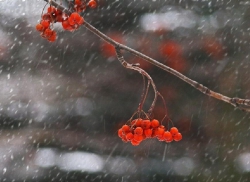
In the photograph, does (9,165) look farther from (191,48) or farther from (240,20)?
(240,20)

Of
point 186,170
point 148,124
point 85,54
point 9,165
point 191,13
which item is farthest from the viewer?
point 9,165

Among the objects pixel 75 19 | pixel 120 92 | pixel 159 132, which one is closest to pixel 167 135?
pixel 159 132

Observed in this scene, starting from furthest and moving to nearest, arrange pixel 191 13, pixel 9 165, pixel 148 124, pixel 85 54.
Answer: pixel 9 165 < pixel 85 54 < pixel 191 13 < pixel 148 124

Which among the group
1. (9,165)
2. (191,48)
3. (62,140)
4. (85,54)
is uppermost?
(191,48)

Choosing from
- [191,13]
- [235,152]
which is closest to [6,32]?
→ [191,13]

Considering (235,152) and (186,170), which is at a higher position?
(235,152)

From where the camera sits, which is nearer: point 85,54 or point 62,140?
point 85,54

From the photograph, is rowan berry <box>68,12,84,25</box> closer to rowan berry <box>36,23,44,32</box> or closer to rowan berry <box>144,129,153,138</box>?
rowan berry <box>36,23,44,32</box>

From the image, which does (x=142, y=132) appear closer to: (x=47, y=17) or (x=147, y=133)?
(x=147, y=133)
